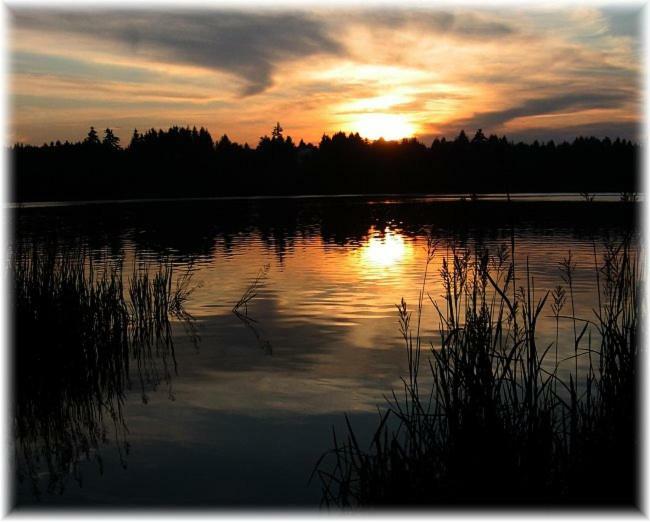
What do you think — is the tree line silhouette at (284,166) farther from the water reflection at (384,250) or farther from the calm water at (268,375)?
the calm water at (268,375)

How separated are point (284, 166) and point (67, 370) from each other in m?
151

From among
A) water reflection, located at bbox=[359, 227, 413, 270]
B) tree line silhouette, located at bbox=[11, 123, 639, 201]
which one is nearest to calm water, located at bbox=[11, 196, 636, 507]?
water reflection, located at bbox=[359, 227, 413, 270]

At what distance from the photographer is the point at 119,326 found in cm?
1205

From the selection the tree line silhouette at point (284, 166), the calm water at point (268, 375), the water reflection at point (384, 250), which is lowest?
the calm water at point (268, 375)

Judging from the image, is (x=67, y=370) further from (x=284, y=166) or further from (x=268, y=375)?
(x=284, y=166)

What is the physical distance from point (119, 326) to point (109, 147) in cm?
14089

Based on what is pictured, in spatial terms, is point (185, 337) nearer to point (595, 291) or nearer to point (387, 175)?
point (595, 291)

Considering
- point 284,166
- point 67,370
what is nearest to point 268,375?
point 67,370

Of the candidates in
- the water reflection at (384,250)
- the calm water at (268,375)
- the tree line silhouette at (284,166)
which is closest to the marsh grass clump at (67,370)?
the calm water at (268,375)

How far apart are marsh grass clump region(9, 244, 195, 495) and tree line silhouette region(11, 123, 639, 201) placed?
376 ft

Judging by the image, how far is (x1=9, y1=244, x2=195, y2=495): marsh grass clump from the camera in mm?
7949

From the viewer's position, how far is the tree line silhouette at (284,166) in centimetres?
12912

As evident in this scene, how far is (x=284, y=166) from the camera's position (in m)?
159

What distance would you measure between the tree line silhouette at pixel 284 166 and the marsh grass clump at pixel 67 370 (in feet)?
376
